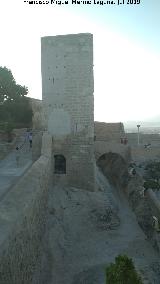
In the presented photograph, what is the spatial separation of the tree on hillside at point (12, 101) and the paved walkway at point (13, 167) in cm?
708

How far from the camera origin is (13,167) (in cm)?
1783

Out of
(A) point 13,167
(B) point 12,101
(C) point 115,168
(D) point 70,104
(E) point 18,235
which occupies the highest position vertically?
(B) point 12,101

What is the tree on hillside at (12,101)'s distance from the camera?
2972cm

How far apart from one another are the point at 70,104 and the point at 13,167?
4.46m

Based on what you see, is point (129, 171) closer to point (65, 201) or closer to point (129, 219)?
point (129, 219)

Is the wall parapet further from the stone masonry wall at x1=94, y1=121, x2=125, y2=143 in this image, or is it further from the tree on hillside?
the stone masonry wall at x1=94, y1=121, x2=125, y2=143

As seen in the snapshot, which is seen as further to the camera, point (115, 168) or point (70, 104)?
point (115, 168)

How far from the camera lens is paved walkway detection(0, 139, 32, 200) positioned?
1400cm

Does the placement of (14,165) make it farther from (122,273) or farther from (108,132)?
(108,132)

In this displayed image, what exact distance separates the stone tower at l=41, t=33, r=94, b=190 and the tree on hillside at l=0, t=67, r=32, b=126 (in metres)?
10.4

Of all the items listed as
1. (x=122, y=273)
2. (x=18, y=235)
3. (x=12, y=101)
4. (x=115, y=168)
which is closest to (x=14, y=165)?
(x=18, y=235)

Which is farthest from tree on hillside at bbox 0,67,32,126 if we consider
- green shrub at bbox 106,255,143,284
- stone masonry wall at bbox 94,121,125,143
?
green shrub at bbox 106,255,143,284

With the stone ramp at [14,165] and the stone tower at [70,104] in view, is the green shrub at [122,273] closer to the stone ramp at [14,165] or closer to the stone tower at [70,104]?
the stone ramp at [14,165]

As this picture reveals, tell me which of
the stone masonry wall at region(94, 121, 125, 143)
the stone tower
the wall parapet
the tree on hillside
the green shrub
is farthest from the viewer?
the stone masonry wall at region(94, 121, 125, 143)
